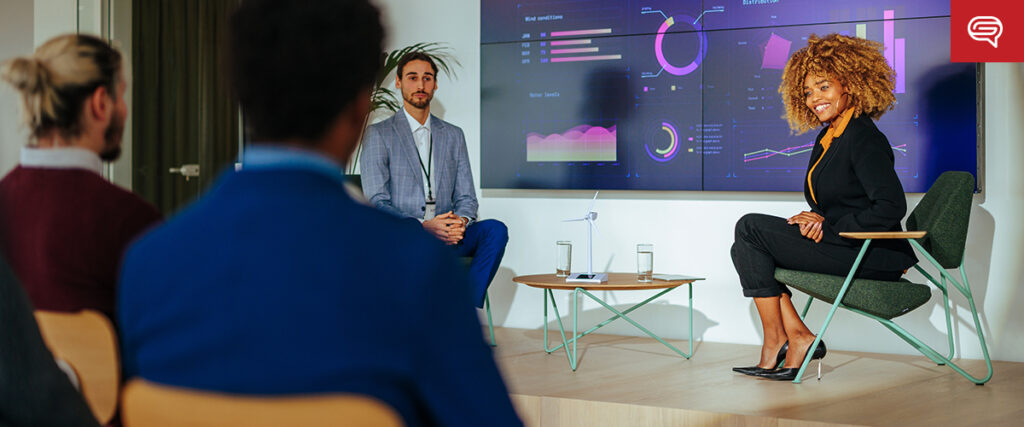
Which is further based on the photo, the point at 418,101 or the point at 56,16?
the point at 56,16

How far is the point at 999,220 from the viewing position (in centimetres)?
402

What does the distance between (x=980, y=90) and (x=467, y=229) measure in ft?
8.12

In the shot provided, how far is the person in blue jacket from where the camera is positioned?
778 mm

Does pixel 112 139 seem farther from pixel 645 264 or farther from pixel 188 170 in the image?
pixel 188 170

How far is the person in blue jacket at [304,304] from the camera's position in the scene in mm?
778

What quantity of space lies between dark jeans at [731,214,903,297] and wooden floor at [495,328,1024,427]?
40 centimetres

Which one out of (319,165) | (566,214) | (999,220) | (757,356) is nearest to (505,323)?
(566,214)

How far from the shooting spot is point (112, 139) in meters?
1.63

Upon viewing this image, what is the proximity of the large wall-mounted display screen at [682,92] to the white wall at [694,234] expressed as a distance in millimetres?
134

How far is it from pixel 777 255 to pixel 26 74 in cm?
272

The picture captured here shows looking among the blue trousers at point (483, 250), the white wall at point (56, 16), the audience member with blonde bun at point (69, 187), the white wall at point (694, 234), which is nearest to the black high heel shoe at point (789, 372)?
the white wall at point (694, 234)

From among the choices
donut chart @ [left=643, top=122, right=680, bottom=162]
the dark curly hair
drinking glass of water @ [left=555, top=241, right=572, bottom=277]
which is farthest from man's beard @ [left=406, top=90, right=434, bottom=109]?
the dark curly hair

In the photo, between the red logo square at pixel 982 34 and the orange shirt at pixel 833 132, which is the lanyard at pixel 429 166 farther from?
the red logo square at pixel 982 34

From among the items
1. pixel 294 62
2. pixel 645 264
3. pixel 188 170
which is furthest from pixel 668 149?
pixel 294 62
